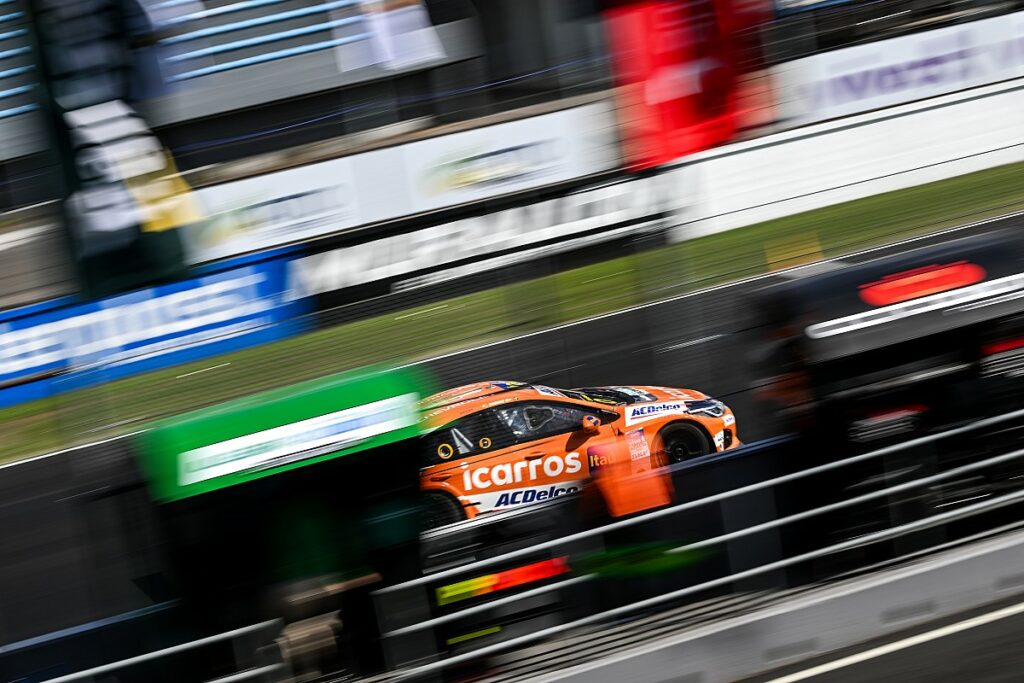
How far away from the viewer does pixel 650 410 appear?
822 centimetres

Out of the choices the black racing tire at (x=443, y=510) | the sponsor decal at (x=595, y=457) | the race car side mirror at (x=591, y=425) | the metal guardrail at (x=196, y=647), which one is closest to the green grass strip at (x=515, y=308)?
the race car side mirror at (x=591, y=425)

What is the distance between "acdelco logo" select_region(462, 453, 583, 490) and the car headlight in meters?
0.98

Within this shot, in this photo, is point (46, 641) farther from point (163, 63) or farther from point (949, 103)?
point (949, 103)

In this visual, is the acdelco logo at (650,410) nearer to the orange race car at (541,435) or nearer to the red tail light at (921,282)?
the orange race car at (541,435)

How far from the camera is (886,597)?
4176mm

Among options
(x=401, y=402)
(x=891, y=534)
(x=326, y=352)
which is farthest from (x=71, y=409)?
(x=891, y=534)

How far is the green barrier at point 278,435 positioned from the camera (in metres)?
3.79

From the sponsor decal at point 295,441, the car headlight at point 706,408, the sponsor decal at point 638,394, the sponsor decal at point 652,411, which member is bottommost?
the car headlight at point 706,408

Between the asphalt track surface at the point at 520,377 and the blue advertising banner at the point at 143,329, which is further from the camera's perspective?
the blue advertising banner at the point at 143,329

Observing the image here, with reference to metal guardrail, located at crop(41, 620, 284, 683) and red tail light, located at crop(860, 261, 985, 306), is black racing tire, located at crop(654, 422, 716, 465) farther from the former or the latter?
metal guardrail, located at crop(41, 620, 284, 683)

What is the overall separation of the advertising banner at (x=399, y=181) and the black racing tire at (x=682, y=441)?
4.92m

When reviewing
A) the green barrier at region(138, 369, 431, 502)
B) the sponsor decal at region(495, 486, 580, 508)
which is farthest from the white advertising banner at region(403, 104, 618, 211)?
the green barrier at region(138, 369, 431, 502)

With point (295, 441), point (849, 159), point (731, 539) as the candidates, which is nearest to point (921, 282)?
point (731, 539)

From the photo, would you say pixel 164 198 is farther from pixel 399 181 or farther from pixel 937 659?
pixel 937 659
